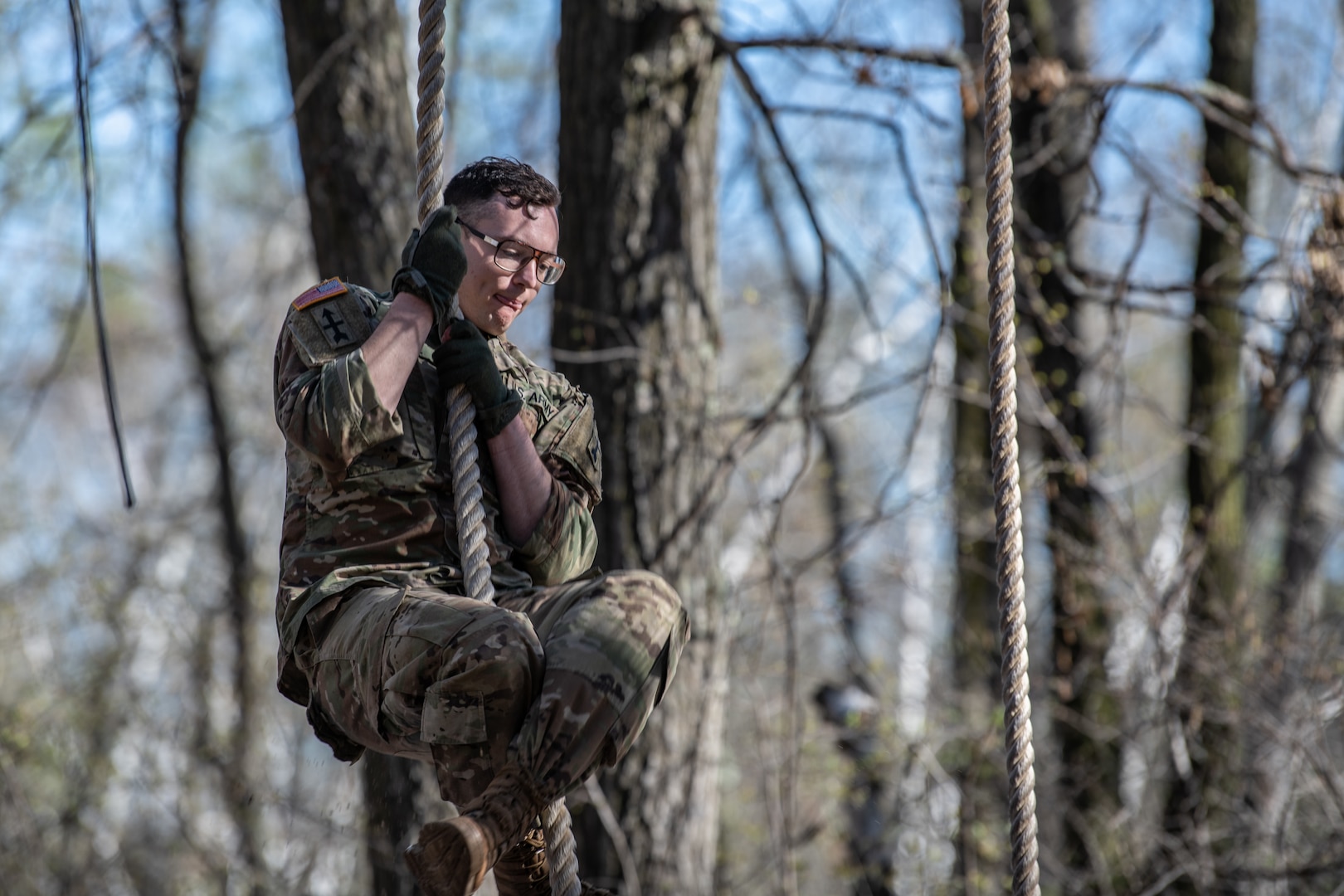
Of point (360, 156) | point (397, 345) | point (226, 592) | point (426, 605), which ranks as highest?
point (360, 156)

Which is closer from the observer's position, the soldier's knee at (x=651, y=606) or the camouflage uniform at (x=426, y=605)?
the camouflage uniform at (x=426, y=605)

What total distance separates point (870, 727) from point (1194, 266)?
3252 mm

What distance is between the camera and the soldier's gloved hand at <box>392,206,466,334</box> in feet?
7.96

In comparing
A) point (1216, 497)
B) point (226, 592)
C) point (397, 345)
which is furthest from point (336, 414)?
point (226, 592)

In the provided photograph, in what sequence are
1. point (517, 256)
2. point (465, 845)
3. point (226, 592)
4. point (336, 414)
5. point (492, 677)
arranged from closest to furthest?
point (465, 845), point (492, 677), point (336, 414), point (517, 256), point (226, 592)

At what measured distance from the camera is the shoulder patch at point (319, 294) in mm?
2533

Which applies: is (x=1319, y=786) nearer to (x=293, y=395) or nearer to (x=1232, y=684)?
(x=1232, y=684)

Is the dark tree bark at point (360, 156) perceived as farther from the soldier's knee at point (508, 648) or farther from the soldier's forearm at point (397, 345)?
the soldier's knee at point (508, 648)

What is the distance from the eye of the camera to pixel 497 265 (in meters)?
2.65

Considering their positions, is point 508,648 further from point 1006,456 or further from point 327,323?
point 1006,456

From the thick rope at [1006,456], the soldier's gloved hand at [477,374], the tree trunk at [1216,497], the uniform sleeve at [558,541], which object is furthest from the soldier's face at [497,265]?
the tree trunk at [1216,497]

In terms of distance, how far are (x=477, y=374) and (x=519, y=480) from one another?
0.26 m

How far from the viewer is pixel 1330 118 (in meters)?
10.5

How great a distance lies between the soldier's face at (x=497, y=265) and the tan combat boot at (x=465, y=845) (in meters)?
1.00
